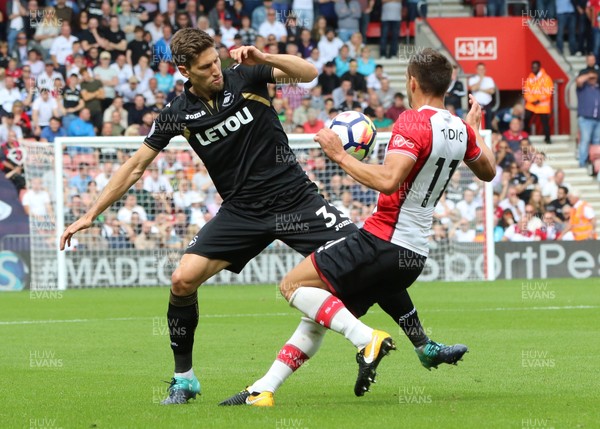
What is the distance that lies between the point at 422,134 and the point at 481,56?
72.8 ft

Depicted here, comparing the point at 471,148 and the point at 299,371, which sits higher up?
the point at 471,148

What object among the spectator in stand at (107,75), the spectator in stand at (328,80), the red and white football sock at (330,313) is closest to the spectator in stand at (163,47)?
the spectator in stand at (107,75)

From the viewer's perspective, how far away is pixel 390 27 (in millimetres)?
27750

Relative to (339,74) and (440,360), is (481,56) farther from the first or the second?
(440,360)

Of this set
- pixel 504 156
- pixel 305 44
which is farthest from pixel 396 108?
pixel 305 44

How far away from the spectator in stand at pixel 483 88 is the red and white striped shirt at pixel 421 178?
19195 mm

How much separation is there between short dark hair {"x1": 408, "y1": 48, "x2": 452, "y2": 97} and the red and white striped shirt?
0.41ft

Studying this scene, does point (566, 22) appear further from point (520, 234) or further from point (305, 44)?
point (520, 234)

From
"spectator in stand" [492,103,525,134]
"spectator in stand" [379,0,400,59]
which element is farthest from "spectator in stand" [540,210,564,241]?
"spectator in stand" [379,0,400,59]

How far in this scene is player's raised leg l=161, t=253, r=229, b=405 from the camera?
771 cm

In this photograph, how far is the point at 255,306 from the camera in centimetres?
1658

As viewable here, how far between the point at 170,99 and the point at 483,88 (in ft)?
22.8

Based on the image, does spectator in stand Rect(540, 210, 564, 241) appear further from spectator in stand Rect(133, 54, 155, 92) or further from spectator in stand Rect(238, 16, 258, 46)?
spectator in stand Rect(133, 54, 155, 92)

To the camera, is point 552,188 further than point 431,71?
Yes
